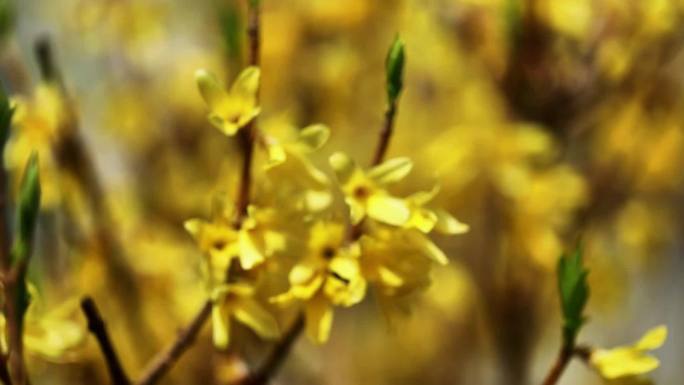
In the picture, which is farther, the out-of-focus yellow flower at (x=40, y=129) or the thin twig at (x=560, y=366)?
the out-of-focus yellow flower at (x=40, y=129)

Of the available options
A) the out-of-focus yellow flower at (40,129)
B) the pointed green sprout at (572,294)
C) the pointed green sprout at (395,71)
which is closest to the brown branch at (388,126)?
the pointed green sprout at (395,71)

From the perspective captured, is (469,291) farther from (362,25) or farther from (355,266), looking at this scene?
(355,266)

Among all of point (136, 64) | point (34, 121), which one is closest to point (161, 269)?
point (34, 121)

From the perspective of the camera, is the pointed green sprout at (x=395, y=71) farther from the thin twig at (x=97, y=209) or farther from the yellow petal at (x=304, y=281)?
the thin twig at (x=97, y=209)

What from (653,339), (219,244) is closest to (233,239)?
(219,244)

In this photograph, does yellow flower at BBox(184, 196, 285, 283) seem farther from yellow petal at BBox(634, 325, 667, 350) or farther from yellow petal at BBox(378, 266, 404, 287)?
yellow petal at BBox(634, 325, 667, 350)
